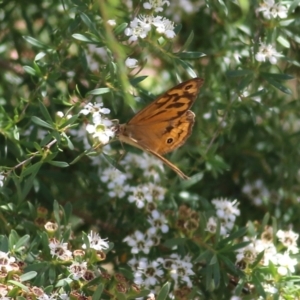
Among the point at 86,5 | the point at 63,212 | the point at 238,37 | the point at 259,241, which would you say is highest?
the point at 86,5

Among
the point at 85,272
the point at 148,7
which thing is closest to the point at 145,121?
the point at 148,7

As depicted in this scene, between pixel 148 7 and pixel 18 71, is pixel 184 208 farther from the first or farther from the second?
pixel 18 71

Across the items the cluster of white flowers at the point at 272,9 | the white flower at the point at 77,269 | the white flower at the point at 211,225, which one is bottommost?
the white flower at the point at 211,225

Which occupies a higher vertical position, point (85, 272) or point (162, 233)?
point (85, 272)

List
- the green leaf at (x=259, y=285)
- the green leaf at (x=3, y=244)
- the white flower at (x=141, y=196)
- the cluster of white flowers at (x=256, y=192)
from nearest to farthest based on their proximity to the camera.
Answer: the green leaf at (x=3, y=244), the green leaf at (x=259, y=285), the white flower at (x=141, y=196), the cluster of white flowers at (x=256, y=192)

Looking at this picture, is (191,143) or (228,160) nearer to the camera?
(191,143)

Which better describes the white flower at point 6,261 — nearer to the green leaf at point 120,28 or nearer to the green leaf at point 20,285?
the green leaf at point 20,285

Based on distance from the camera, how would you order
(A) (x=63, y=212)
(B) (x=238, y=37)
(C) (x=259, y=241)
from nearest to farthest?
(A) (x=63, y=212) → (C) (x=259, y=241) → (B) (x=238, y=37)

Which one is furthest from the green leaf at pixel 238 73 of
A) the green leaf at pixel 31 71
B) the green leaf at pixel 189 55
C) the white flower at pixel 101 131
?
the green leaf at pixel 31 71
